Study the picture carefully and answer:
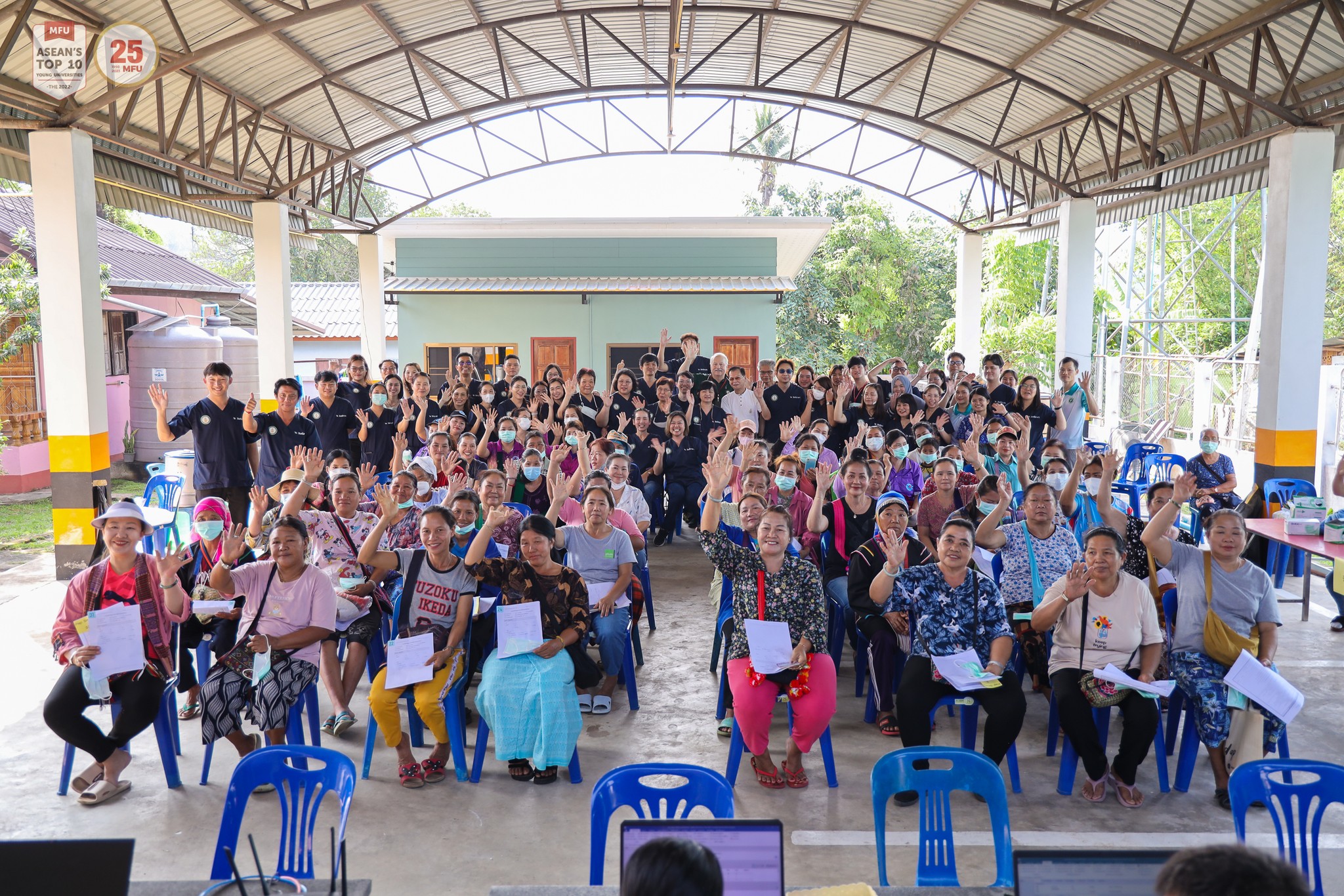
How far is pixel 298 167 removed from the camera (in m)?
15.7

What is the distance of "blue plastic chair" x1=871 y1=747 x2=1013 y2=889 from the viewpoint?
9.98ft

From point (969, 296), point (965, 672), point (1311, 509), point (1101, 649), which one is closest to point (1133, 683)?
point (1101, 649)

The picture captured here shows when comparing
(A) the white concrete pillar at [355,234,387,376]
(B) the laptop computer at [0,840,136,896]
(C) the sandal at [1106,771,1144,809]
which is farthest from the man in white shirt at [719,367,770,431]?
(A) the white concrete pillar at [355,234,387,376]

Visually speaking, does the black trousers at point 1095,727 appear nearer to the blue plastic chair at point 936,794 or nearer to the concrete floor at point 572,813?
the concrete floor at point 572,813

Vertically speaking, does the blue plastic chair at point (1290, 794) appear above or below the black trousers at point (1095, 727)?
above

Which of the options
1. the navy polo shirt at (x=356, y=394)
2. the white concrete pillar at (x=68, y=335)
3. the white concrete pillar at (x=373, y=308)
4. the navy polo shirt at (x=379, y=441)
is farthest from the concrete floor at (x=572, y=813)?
the white concrete pillar at (x=373, y=308)

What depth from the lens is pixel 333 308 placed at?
32.2 metres

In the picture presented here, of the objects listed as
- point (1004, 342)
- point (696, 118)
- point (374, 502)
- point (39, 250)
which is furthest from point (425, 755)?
point (696, 118)

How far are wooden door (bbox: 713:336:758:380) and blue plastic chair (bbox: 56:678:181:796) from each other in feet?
44.3

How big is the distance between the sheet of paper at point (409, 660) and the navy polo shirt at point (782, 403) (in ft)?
21.2

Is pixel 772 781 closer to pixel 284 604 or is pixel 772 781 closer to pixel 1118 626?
pixel 1118 626

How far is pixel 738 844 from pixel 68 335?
8.81 m

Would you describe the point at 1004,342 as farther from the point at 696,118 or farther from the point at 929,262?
the point at 696,118

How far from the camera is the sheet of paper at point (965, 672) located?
14.8 ft
